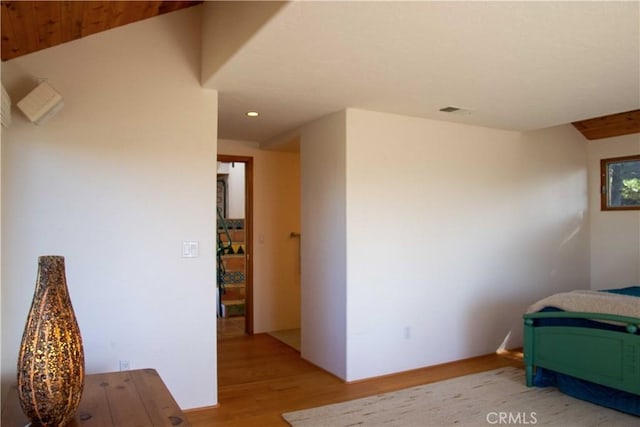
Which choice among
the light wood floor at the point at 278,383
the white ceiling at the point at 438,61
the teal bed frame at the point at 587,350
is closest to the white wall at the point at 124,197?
the light wood floor at the point at 278,383

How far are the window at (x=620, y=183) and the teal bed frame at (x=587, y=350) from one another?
101 inches

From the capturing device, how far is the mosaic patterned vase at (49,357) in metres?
1.53

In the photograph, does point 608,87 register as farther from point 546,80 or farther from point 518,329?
point 518,329

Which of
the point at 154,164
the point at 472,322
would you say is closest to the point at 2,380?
the point at 154,164

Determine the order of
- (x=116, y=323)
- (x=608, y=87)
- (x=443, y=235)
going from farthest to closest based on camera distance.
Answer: (x=443, y=235) < (x=608, y=87) < (x=116, y=323)

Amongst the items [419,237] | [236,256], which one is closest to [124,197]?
[419,237]

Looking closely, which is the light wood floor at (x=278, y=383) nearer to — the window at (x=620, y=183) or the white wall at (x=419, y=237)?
the white wall at (x=419, y=237)

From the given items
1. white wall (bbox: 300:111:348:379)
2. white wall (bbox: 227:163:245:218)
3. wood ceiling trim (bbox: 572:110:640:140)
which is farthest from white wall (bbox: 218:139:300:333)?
wood ceiling trim (bbox: 572:110:640:140)

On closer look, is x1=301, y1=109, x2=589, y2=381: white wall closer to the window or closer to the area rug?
the area rug

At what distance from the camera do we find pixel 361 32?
7.25 feet

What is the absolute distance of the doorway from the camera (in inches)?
214

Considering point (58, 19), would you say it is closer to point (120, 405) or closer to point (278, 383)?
point (120, 405)

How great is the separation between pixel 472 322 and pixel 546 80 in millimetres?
2443

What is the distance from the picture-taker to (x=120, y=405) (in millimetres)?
1820
